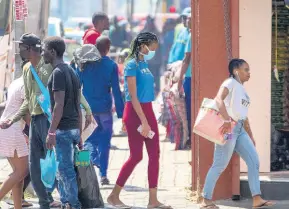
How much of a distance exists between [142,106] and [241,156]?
1.08 m

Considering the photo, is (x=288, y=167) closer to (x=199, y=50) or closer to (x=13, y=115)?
(x=199, y=50)

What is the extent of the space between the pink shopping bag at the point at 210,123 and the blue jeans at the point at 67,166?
1.20 m

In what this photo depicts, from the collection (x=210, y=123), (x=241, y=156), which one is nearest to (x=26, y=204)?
(x=210, y=123)

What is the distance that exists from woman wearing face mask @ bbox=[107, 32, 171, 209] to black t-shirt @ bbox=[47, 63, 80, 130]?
737mm

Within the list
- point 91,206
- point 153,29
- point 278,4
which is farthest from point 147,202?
point 153,29

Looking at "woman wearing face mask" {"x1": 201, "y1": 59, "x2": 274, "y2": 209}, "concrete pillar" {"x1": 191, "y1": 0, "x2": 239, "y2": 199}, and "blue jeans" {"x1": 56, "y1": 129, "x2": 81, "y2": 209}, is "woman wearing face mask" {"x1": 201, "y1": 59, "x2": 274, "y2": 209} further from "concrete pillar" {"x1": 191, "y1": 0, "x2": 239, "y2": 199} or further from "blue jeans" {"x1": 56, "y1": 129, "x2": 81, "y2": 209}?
"blue jeans" {"x1": 56, "y1": 129, "x2": 81, "y2": 209}

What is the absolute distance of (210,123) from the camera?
9555mm

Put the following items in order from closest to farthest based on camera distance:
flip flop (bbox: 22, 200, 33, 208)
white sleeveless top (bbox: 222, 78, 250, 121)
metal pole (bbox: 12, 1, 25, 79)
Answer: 1. white sleeveless top (bbox: 222, 78, 250, 121)
2. flip flop (bbox: 22, 200, 33, 208)
3. metal pole (bbox: 12, 1, 25, 79)

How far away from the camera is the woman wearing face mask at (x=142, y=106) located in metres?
9.77

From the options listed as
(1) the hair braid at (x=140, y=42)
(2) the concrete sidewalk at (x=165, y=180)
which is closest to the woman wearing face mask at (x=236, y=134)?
(2) the concrete sidewalk at (x=165, y=180)

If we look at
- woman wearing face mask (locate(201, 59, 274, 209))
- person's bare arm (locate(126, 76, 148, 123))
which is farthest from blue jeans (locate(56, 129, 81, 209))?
woman wearing face mask (locate(201, 59, 274, 209))

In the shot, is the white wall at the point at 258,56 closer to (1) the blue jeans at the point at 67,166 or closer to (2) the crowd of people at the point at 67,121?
(2) the crowd of people at the point at 67,121

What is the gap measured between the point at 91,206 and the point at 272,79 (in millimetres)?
2621

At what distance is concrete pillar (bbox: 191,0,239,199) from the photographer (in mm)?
10047
